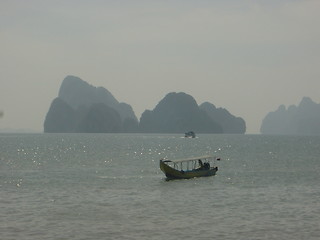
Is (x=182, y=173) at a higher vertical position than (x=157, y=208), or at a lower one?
higher

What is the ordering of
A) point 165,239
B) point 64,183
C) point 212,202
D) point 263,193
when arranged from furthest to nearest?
point 64,183
point 263,193
point 212,202
point 165,239

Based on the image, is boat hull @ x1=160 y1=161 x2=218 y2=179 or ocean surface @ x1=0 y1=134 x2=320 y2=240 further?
boat hull @ x1=160 y1=161 x2=218 y2=179

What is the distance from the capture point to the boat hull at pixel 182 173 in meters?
72.9

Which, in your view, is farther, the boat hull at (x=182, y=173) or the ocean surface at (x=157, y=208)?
the boat hull at (x=182, y=173)

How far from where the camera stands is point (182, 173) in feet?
243

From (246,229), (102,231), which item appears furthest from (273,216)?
(102,231)

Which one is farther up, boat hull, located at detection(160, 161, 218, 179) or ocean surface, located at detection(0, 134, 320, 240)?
boat hull, located at detection(160, 161, 218, 179)

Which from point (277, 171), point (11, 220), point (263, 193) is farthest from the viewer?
point (277, 171)

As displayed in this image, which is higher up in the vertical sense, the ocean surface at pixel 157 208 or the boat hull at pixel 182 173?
the boat hull at pixel 182 173

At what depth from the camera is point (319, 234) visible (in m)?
34.6

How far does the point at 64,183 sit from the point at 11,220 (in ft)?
89.5

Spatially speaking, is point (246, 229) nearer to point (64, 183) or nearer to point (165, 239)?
point (165, 239)

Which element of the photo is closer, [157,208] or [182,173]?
[157,208]

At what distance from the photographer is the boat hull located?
239 ft
